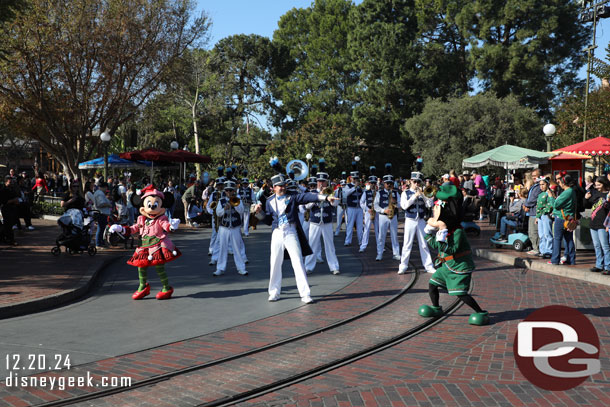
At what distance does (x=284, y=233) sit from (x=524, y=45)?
1417 inches

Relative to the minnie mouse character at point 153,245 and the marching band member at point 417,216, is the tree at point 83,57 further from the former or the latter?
the marching band member at point 417,216

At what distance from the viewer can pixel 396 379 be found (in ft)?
15.5

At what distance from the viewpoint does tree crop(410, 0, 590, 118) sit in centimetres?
3734

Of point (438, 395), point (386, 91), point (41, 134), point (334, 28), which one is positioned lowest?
point (438, 395)

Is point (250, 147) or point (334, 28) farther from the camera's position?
point (334, 28)

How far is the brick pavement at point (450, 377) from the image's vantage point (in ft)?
14.0

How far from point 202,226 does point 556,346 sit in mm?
15614

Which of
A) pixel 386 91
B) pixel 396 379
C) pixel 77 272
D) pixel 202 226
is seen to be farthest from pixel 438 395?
pixel 386 91

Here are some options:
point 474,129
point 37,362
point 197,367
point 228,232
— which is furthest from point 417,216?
point 474,129

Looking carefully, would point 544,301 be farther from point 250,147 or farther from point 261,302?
point 250,147

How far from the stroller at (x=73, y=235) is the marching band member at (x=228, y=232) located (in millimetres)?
3814

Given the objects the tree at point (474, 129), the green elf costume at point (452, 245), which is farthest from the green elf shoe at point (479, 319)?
the tree at point (474, 129)

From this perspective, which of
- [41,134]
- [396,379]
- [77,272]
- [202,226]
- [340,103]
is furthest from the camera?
[340,103]

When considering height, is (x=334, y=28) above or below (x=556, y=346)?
above
